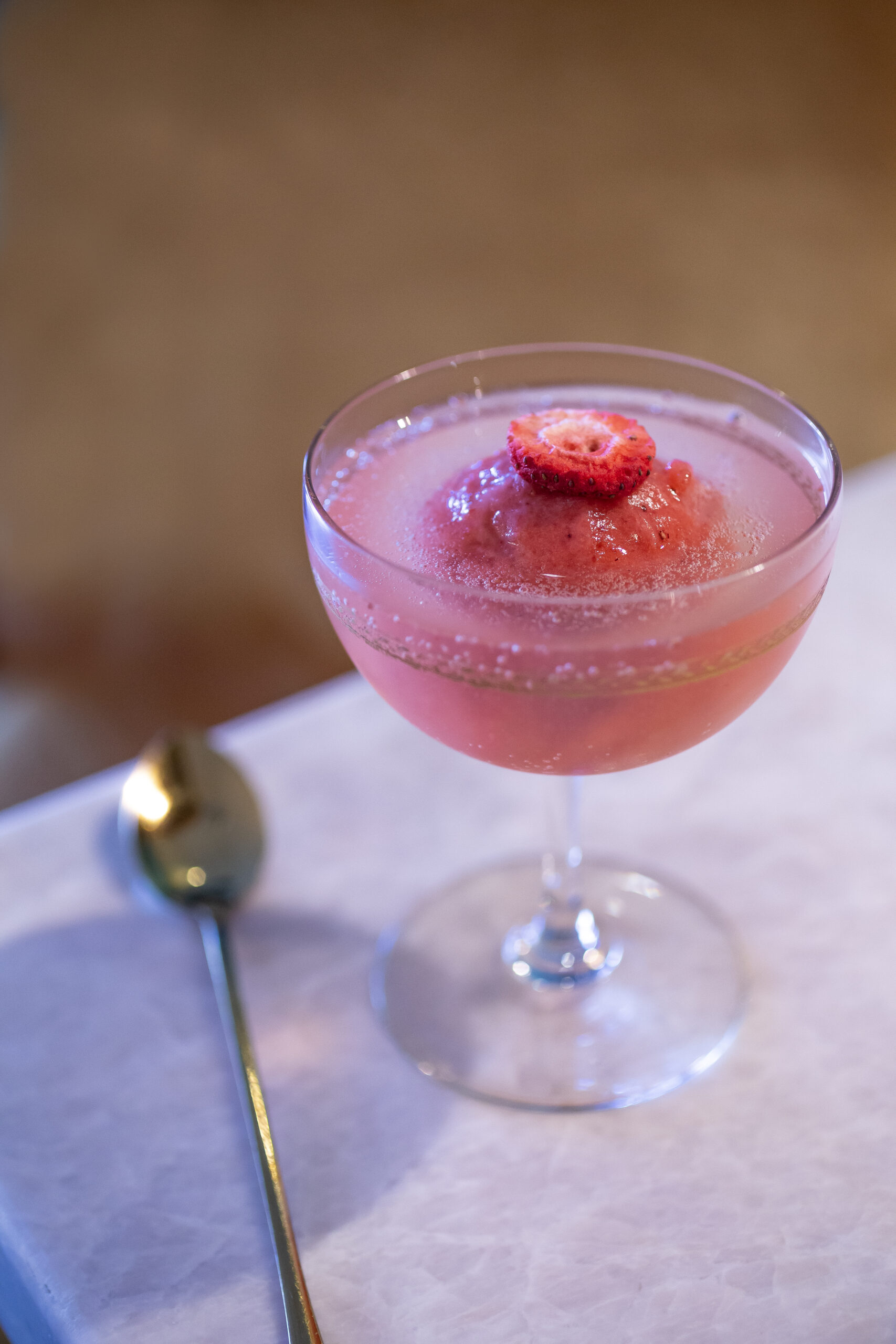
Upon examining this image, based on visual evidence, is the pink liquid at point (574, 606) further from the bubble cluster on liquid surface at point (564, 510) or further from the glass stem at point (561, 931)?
the glass stem at point (561, 931)

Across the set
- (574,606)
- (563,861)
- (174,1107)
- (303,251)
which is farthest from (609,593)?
(303,251)

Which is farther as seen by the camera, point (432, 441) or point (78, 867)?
point (78, 867)

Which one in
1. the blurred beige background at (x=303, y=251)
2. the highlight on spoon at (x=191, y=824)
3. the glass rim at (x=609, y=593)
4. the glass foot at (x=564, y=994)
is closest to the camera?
the glass rim at (x=609, y=593)

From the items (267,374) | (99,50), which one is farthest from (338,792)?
(99,50)

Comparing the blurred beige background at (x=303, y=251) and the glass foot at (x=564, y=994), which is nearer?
the glass foot at (x=564, y=994)

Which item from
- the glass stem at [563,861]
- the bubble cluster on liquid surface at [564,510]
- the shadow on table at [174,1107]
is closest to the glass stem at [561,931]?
the glass stem at [563,861]

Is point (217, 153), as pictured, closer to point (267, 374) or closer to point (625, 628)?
point (267, 374)

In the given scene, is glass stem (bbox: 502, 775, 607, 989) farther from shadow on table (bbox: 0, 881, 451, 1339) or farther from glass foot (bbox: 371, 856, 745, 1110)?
shadow on table (bbox: 0, 881, 451, 1339)
